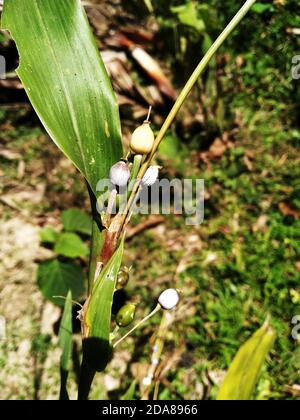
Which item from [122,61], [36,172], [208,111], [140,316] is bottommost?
[140,316]

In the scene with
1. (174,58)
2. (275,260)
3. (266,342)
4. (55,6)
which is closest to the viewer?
(55,6)

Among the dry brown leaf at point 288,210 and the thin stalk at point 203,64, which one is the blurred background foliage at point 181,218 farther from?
the thin stalk at point 203,64

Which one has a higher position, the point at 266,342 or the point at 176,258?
the point at 176,258

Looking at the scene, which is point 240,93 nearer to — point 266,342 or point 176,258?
point 176,258

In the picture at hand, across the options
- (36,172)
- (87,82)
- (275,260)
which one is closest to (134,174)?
(87,82)

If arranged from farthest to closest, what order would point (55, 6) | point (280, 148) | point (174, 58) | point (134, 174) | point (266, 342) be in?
point (174, 58) → point (280, 148) → point (266, 342) → point (55, 6) → point (134, 174)

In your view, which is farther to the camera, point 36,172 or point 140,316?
point 36,172

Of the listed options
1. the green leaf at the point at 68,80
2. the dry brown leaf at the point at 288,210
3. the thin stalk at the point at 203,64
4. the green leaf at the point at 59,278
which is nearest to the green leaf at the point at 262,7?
the dry brown leaf at the point at 288,210
